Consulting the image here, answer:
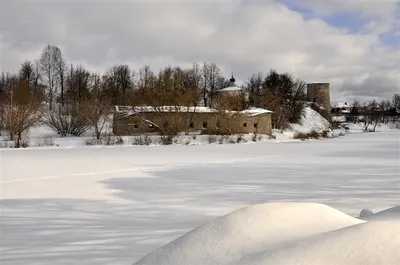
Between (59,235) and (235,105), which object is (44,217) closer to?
(59,235)

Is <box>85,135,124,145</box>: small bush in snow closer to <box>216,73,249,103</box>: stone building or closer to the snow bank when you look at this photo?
<box>216,73,249,103</box>: stone building

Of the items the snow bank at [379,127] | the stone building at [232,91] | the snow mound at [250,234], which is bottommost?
the snow mound at [250,234]

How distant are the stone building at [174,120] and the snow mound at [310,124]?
18941mm

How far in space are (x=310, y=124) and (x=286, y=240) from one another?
68.4 metres

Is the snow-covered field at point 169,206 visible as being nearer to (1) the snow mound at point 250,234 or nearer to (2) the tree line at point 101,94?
(1) the snow mound at point 250,234

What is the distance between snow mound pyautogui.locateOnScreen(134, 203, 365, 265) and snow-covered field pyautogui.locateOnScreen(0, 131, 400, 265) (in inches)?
0.5

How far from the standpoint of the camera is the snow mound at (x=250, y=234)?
8.31 ft

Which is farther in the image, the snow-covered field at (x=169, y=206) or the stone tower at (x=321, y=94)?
the stone tower at (x=321, y=94)

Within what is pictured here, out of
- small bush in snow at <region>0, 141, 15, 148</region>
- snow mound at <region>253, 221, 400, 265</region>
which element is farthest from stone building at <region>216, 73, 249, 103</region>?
snow mound at <region>253, 221, 400, 265</region>

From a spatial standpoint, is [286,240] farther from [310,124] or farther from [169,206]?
[310,124]

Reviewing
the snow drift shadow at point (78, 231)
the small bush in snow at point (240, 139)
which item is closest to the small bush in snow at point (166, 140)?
the small bush in snow at point (240, 139)

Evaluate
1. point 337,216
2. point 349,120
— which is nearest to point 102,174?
point 337,216

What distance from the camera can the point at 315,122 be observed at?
2766 inches

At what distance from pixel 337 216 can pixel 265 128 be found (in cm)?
5048
